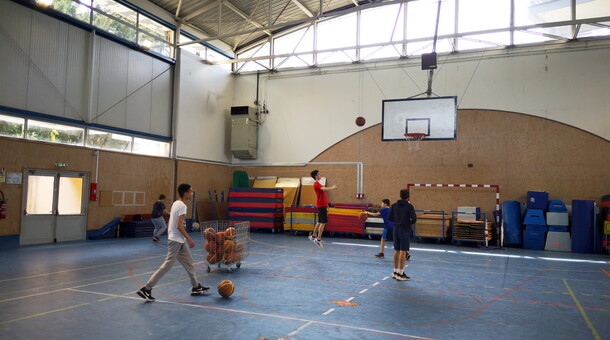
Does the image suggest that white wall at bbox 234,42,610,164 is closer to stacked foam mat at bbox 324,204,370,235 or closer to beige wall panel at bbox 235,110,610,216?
beige wall panel at bbox 235,110,610,216

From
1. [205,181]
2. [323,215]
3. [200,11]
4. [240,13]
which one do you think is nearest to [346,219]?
[323,215]

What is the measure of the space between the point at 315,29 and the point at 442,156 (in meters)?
8.49

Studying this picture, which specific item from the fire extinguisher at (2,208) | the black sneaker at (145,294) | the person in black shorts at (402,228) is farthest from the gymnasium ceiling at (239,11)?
the black sneaker at (145,294)

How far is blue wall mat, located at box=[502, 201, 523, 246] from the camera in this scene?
51.0 ft

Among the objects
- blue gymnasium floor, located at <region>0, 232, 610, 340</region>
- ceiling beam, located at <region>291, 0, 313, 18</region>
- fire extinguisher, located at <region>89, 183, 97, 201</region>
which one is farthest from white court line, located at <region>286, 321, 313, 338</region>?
ceiling beam, located at <region>291, 0, 313, 18</region>

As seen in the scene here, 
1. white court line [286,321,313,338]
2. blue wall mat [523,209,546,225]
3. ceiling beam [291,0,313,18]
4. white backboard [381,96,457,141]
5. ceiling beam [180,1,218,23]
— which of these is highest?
ceiling beam [291,0,313,18]

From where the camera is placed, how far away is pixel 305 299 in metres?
6.76

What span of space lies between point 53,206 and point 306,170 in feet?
34.9

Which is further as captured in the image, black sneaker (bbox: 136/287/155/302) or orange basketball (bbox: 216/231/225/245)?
orange basketball (bbox: 216/231/225/245)

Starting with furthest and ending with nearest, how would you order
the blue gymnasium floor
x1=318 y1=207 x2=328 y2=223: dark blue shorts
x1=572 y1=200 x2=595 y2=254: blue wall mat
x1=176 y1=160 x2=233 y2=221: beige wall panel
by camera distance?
x1=176 y1=160 x2=233 y2=221: beige wall panel → x1=572 y1=200 x2=595 y2=254: blue wall mat → x1=318 y1=207 x2=328 y2=223: dark blue shorts → the blue gymnasium floor

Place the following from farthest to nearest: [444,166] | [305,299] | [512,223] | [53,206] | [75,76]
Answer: [444,166] < [512,223] < [75,76] < [53,206] < [305,299]

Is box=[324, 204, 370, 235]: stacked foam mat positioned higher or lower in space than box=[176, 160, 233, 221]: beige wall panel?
lower

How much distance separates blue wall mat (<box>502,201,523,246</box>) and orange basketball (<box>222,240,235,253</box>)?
11.4 m

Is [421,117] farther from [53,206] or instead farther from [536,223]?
[53,206]
